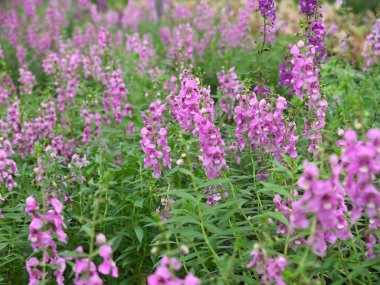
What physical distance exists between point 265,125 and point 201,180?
61cm

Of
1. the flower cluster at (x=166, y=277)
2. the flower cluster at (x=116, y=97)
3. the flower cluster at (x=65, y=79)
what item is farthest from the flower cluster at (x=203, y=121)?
the flower cluster at (x=65, y=79)

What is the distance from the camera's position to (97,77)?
756cm

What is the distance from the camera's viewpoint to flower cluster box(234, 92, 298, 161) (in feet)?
12.8


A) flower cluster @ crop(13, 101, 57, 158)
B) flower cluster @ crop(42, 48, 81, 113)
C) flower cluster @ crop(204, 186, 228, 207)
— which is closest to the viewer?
flower cluster @ crop(204, 186, 228, 207)

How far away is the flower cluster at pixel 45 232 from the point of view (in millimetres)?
2939

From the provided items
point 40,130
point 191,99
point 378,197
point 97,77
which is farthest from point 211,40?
point 378,197

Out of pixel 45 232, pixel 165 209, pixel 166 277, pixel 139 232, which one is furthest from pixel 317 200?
pixel 139 232

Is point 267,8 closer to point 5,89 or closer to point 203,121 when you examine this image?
point 203,121

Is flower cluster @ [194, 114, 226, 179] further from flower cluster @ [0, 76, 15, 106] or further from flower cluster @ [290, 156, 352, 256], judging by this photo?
flower cluster @ [0, 76, 15, 106]

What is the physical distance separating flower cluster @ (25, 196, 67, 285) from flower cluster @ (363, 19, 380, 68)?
425 cm

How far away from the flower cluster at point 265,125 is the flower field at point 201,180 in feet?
0.03

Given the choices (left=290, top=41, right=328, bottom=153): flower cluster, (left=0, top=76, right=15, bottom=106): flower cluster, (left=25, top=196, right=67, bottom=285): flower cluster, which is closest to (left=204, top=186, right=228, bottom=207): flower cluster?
(left=290, top=41, right=328, bottom=153): flower cluster

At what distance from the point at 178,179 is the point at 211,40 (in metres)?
4.93

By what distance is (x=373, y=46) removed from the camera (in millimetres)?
6371
